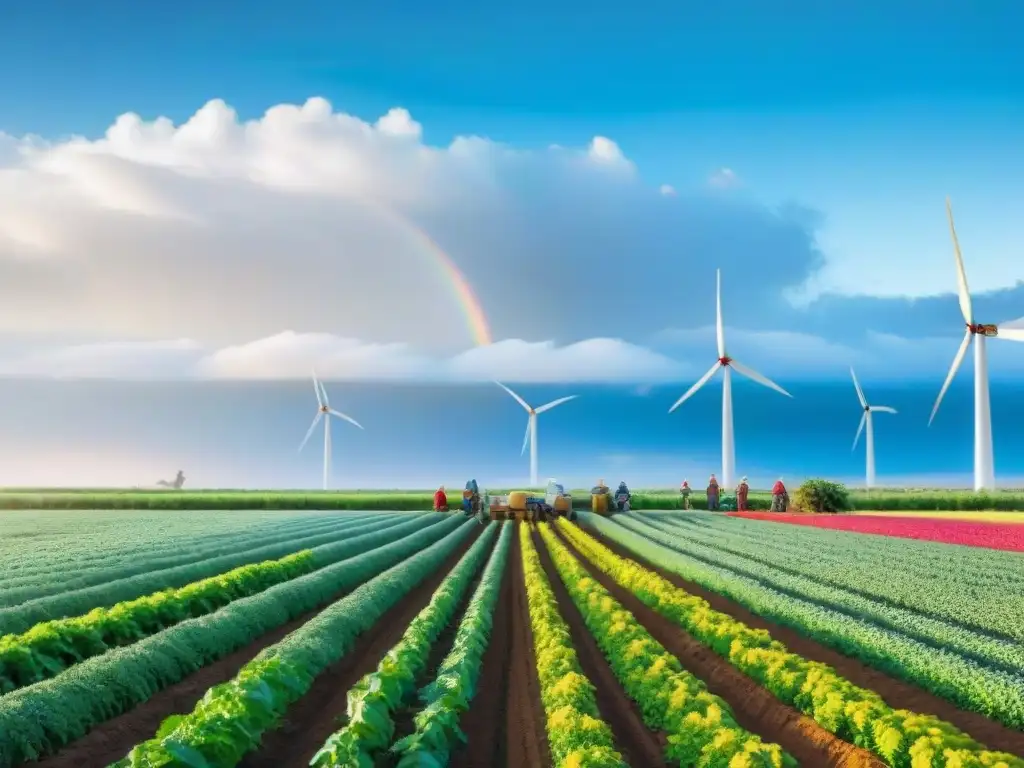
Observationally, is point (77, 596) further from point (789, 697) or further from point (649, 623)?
point (789, 697)

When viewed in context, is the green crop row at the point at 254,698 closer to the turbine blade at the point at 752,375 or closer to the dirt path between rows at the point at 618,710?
the dirt path between rows at the point at 618,710

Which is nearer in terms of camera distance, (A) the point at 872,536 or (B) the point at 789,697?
(B) the point at 789,697

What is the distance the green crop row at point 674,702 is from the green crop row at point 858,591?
4.47 meters

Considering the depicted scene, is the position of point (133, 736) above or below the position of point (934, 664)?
below

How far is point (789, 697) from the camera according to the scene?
1213cm

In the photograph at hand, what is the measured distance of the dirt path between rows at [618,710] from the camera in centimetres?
1080

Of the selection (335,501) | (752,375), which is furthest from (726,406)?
(335,501)

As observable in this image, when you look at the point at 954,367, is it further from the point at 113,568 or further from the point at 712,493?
the point at 113,568

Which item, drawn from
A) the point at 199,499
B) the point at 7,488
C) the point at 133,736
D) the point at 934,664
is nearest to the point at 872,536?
the point at 934,664

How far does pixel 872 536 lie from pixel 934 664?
2722 cm

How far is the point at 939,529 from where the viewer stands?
43.4 meters

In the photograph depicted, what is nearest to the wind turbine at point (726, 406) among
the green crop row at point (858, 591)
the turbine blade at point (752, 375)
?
the turbine blade at point (752, 375)

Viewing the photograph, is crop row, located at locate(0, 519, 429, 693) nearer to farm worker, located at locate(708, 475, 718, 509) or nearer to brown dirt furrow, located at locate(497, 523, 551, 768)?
brown dirt furrow, located at locate(497, 523, 551, 768)

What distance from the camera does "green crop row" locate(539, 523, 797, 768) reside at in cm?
936
